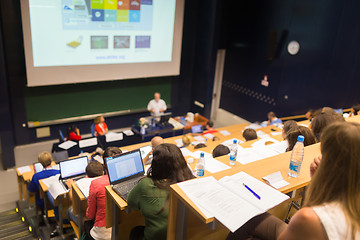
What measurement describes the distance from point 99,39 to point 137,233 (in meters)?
5.59

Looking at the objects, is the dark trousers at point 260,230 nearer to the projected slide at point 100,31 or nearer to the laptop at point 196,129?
the laptop at point 196,129

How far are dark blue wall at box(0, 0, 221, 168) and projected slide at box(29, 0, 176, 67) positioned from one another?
40 cm

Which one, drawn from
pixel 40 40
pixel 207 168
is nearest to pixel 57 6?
pixel 40 40

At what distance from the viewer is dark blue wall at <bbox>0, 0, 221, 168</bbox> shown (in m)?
6.30

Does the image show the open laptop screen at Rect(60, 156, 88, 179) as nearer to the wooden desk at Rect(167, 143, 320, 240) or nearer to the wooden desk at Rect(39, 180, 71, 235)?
the wooden desk at Rect(39, 180, 71, 235)

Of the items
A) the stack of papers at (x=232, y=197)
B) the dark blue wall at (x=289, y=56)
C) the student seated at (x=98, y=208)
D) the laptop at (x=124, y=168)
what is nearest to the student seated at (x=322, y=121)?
the stack of papers at (x=232, y=197)

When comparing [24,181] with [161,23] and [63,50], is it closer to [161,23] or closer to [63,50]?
[63,50]

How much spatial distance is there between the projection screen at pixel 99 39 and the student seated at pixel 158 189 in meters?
5.29

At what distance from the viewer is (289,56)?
745cm

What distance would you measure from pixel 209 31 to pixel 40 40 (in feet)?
13.1

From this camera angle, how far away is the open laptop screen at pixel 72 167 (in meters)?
4.11

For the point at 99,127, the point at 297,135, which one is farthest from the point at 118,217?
the point at 99,127

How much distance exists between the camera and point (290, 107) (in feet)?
24.9

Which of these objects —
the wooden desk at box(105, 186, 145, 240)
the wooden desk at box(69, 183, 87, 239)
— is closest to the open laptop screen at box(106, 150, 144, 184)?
the wooden desk at box(105, 186, 145, 240)
